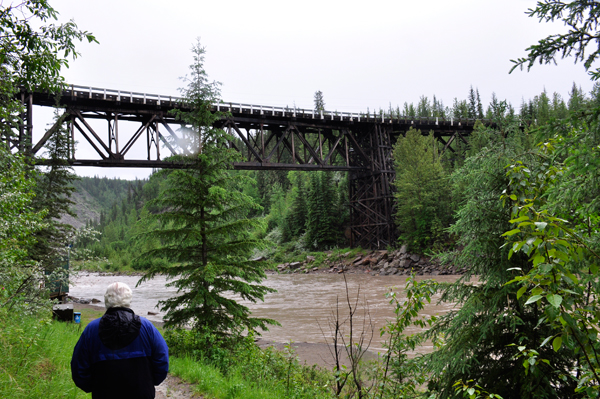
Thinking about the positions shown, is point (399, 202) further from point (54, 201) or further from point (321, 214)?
point (54, 201)

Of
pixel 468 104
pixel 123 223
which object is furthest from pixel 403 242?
pixel 123 223

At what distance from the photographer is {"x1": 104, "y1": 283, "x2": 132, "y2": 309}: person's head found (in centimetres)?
300

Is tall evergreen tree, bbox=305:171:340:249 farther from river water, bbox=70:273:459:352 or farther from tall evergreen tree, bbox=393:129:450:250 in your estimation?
river water, bbox=70:273:459:352

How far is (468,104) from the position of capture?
328ft

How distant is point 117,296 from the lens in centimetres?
302

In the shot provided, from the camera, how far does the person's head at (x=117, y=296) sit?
3.00m

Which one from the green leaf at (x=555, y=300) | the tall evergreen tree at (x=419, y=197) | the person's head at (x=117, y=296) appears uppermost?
the tall evergreen tree at (x=419, y=197)

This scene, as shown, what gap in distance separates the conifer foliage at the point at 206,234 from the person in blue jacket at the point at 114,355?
199 inches

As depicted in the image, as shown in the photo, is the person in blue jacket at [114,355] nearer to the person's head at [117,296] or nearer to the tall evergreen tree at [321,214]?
the person's head at [117,296]

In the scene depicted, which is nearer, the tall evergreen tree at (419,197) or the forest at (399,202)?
the forest at (399,202)

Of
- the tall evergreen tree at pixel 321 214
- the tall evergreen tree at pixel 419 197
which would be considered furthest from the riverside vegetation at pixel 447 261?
the tall evergreen tree at pixel 321 214

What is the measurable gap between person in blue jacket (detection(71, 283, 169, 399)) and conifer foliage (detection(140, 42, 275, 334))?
506 cm

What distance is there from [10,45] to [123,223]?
6430 inches

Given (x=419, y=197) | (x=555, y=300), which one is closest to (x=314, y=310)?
(x=555, y=300)
